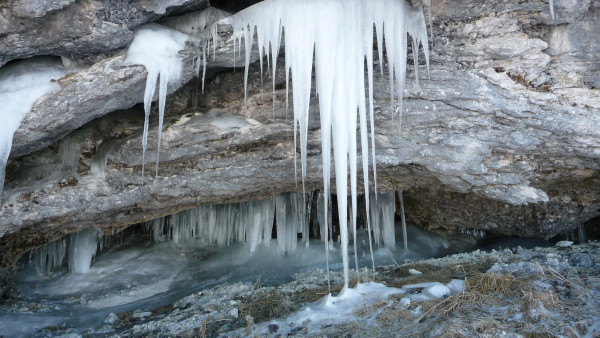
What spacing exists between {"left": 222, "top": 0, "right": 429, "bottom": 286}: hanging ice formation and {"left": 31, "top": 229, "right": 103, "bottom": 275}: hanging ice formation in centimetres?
427

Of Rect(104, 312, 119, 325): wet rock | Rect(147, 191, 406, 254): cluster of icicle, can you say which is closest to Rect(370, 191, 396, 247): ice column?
Rect(147, 191, 406, 254): cluster of icicle

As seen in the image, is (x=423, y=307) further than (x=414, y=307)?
No

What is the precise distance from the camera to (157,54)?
4.72 meters

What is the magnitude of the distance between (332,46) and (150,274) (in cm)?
455

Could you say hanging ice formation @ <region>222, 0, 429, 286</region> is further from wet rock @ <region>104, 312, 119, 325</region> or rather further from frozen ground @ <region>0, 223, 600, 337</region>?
wet rock @ <region>104, 312, 119, 325</region>

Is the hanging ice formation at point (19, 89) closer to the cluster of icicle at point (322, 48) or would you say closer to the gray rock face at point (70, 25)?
the gray rock face at point (70, 25)

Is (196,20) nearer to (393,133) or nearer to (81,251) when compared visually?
(393,133)

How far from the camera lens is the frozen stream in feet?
19.5

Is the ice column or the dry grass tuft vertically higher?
the ice column

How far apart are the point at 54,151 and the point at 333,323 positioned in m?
3.66

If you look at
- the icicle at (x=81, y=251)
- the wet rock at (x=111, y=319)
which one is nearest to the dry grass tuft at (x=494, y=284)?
the wet rock at (x=111, y=319)

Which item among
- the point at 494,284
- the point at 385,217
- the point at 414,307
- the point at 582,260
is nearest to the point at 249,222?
the point at 385,217

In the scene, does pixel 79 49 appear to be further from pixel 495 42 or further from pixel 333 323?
pixel 495 42

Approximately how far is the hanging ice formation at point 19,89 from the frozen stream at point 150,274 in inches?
84.2
